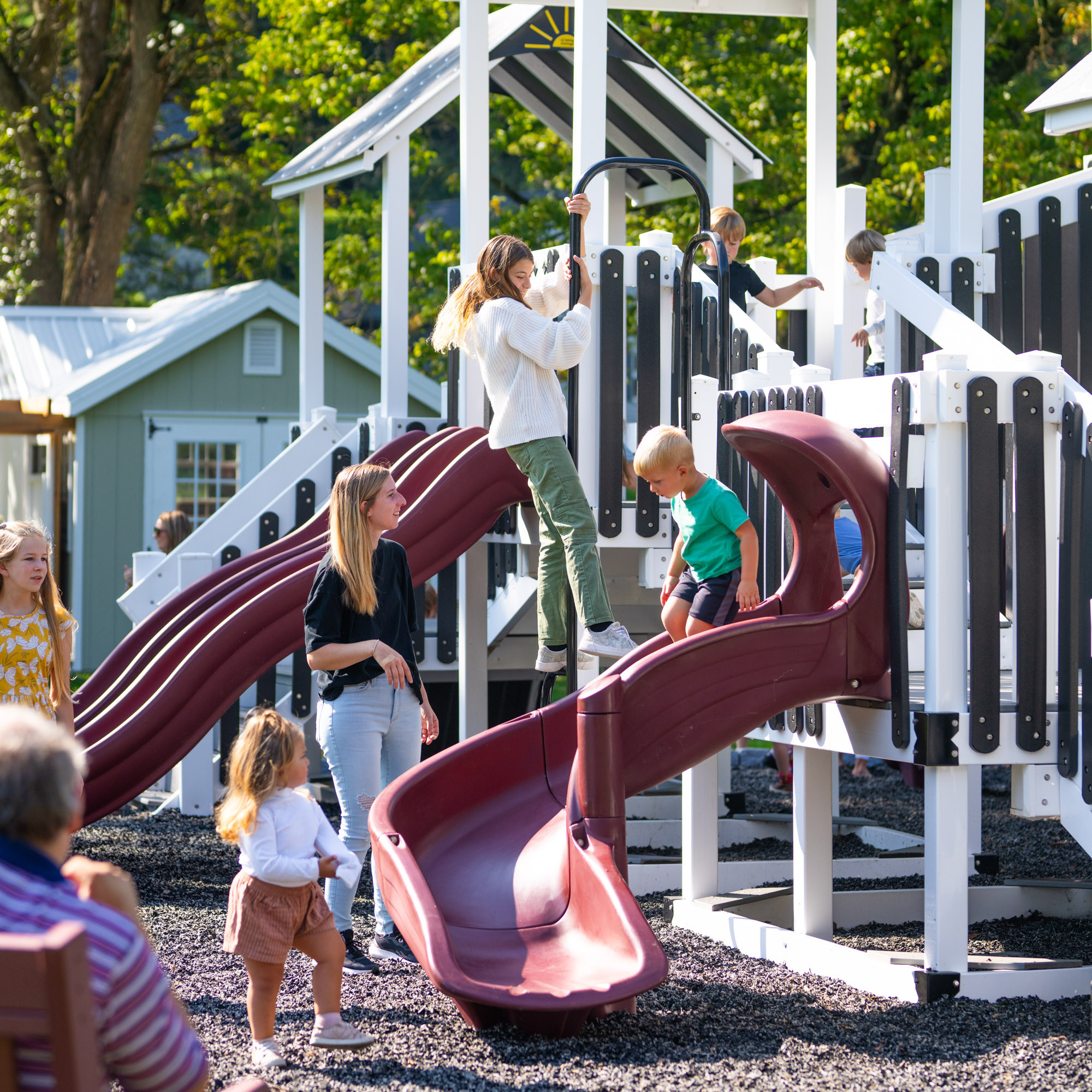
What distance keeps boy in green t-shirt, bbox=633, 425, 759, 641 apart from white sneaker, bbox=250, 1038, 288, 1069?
201cm

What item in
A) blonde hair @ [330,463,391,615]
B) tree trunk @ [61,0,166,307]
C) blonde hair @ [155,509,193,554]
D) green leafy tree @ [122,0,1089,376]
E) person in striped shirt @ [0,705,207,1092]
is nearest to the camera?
person in striped shirt @ [0,705,207,1092]

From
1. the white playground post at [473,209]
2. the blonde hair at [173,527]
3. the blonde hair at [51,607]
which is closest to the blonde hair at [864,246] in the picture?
the white playground post at [473,209]

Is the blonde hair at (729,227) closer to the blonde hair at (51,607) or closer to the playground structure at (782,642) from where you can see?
the playground structure at (782,642)

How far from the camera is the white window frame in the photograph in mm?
17953

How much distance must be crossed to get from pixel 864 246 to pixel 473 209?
2106 millimetres

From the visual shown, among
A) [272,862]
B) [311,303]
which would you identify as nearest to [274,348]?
[311,303]

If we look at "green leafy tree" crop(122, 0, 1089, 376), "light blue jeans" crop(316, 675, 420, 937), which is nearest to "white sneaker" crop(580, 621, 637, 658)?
"light blue jeans" crop(316, 675, 420, 937)

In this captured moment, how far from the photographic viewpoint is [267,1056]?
13.5 feet

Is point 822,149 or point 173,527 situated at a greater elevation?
point 822,149

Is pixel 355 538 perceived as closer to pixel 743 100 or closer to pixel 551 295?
pixel 551 295

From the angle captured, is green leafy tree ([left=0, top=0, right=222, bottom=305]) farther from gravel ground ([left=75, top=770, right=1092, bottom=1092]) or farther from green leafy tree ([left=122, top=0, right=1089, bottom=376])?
gravel ground ([left=75, top=770, right=1092, bottom=1092])

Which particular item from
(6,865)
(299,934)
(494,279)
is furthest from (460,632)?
(6,865)

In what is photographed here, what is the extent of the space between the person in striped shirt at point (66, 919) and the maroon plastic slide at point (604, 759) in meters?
1.89

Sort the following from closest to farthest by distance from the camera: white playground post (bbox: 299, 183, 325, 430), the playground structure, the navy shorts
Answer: the playground structure
the navy shorts
white playground post (bbox: 299, 183, 325, 430)
